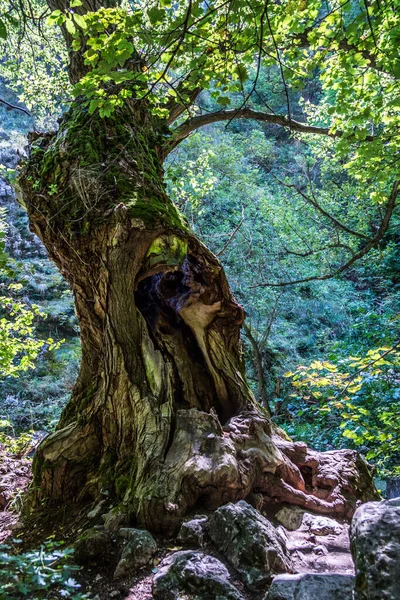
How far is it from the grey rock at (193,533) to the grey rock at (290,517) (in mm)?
682

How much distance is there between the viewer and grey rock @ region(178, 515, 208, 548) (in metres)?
2.00

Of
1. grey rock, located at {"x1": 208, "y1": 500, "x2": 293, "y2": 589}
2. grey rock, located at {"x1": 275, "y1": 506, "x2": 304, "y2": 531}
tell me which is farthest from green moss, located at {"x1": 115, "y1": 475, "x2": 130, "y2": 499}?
grey rock, located at {"x1": 275, "y1": 506, "x2": 304, "y2": 531}

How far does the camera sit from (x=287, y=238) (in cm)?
999

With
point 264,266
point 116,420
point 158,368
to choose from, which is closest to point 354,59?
point 158,368

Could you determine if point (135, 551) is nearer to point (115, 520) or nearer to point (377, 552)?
point (115, 520)

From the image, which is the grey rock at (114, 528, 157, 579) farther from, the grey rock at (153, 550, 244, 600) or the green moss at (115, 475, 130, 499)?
the green moss at (115, 475, 130, 499)

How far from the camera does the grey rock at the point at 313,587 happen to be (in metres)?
1.39

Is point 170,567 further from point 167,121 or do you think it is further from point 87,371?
point 167,121

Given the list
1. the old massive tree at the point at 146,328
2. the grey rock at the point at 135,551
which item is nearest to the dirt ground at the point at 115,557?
the grey rock at the point at 135,551

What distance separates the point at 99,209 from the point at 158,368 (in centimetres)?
137

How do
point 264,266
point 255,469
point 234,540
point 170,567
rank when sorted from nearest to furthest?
point 170,567 < point 234,540 < point 255,469 < point 264,266

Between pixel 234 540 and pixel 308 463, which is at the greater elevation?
pixel 308 463

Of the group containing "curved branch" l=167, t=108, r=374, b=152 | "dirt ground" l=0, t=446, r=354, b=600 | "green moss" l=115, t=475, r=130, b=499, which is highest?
"curved branch" l=167, t=108, r=374, b=152

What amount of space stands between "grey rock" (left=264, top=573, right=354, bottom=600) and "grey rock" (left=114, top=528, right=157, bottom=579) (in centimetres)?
70
